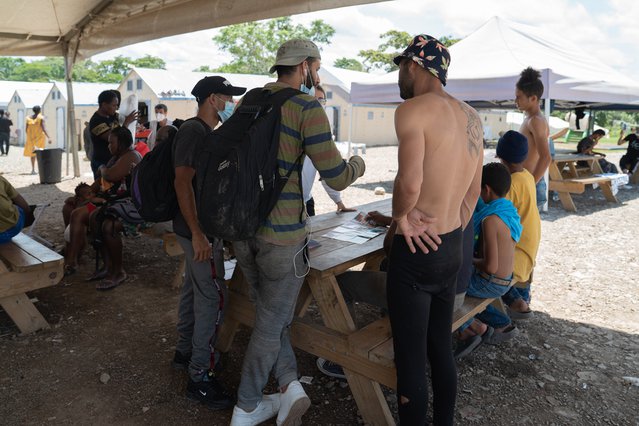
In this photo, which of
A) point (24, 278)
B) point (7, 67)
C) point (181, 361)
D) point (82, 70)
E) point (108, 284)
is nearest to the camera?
point (181, 361)

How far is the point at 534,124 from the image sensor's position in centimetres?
396

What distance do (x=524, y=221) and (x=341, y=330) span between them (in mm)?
1457

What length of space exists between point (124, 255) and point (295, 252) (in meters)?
3.55

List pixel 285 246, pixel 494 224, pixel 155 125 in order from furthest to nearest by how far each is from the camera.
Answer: pixel 155 125 < pixel 494 224 < pixel 285 246

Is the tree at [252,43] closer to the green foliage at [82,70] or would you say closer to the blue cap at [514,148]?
the green foliage at [82,70]

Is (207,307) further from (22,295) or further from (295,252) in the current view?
(22,295)

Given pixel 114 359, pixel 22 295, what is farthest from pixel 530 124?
pixel 22 295

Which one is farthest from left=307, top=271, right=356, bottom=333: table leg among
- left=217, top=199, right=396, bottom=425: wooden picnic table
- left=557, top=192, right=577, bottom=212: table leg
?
left=557, top=192, right=577, bottom=212: table leg

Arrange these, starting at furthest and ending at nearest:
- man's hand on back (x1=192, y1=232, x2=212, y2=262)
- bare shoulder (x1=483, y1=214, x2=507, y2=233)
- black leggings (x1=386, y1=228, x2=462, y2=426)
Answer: bare shoulder (x1=483, y1=214, x2=507, y2=233) → man's hand on back (x1=192, y1=232, x2=212, y2=262) → black leggings (x1=386, y1=228, x2=462, y2=426)

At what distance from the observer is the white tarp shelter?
5031 millimetres

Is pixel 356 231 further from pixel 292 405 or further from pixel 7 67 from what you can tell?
pixel 7 67

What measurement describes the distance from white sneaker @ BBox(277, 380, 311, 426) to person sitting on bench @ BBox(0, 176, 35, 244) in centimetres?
252

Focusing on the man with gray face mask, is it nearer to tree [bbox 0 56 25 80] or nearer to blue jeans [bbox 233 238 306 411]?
blue jeans [bbox 233 238 306 411]

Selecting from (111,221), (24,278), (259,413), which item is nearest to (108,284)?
(111,221)
